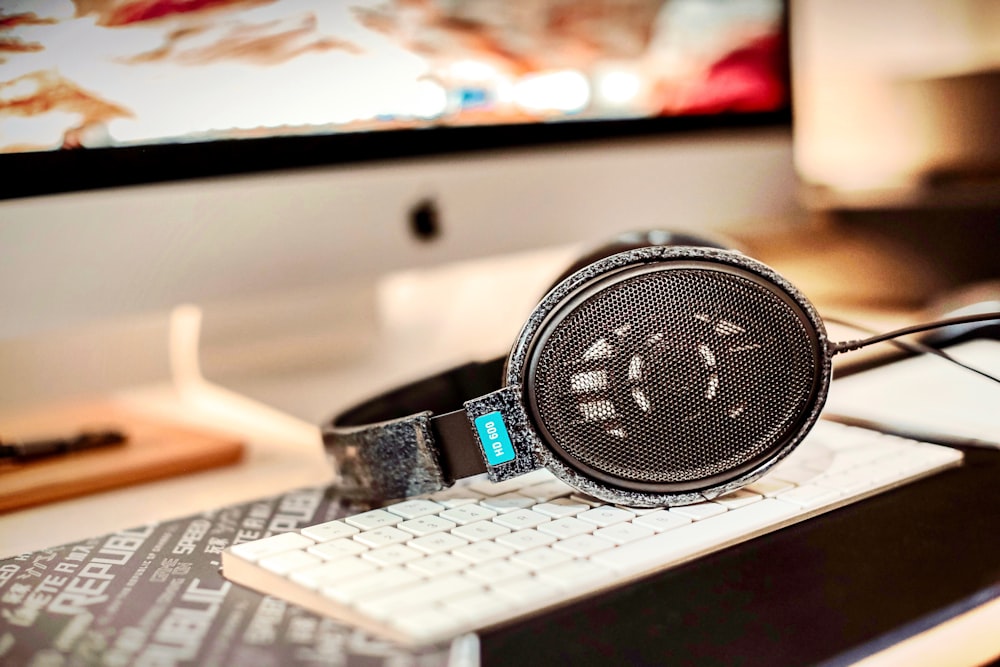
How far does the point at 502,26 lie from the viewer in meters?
0.61

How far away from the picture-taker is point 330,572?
0.32 meters

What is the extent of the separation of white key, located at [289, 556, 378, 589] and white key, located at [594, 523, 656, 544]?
0.31ft

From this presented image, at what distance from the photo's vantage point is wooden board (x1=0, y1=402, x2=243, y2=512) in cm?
49

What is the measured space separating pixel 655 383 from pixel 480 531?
10 cm

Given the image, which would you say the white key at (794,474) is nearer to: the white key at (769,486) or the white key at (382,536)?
the white key at (769,486)

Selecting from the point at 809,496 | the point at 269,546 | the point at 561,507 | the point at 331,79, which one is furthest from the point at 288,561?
the point at 331,79

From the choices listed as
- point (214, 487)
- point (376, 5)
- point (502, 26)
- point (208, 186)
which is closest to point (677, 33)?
point (502, 26)

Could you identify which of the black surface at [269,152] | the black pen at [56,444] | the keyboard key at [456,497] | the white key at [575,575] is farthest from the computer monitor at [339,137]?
the white key at [575,575]

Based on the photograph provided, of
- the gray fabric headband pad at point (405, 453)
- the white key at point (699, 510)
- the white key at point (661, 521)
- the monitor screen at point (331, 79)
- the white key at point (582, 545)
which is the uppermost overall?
the monitor screen at point (331, 79)

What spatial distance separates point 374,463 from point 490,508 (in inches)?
2.4

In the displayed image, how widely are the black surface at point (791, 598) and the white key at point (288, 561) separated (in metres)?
0.09

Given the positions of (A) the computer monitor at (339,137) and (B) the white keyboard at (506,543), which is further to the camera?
(A) the computer monitor at (339,137)

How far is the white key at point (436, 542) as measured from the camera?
1.10 feet

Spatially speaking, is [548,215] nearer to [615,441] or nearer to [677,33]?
[677,33]
